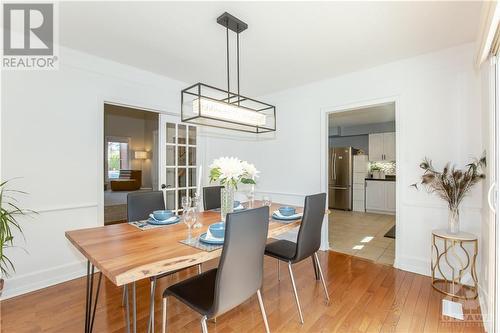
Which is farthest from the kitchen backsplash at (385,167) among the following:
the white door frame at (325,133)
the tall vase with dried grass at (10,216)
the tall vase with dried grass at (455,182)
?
the tall vase with dried grass at (10,216)

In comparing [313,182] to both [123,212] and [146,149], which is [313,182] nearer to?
[123,212]

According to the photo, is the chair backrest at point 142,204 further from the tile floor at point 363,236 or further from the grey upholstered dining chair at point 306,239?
the tile floor at point 363,236

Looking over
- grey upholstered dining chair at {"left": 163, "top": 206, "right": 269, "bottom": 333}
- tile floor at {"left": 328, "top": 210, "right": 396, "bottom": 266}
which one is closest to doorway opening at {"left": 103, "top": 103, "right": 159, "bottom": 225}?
tile floor at {"left": 328, "top": 210, "right": 396, "bottom": 266}

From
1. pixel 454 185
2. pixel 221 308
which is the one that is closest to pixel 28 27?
pixel 221 308

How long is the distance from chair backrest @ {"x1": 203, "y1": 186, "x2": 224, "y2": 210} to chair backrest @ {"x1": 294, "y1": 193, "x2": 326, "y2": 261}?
130 centimetres

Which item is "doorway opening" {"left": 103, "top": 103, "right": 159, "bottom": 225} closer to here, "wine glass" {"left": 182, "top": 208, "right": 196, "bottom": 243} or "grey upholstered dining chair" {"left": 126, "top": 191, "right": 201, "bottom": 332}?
"grey upholstered dining chair" {"left": 126, "top": 191, "right": 201, "bottom": 332}

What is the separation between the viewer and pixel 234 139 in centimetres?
452

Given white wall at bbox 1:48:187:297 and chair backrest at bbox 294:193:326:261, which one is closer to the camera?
chair backrest at bbox 294:193:326:261

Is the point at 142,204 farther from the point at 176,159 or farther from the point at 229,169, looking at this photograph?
the point at 176,159

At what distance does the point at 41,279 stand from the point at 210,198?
73.8 inches

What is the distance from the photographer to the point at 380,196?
616 cm

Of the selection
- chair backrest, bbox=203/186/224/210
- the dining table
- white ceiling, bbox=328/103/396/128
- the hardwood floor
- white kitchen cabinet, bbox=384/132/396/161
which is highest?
white ceiling, bbox=328/103/396/128

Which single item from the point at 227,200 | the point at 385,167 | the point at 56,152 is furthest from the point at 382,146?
the point at 56,152

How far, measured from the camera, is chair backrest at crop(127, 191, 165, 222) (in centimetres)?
226
